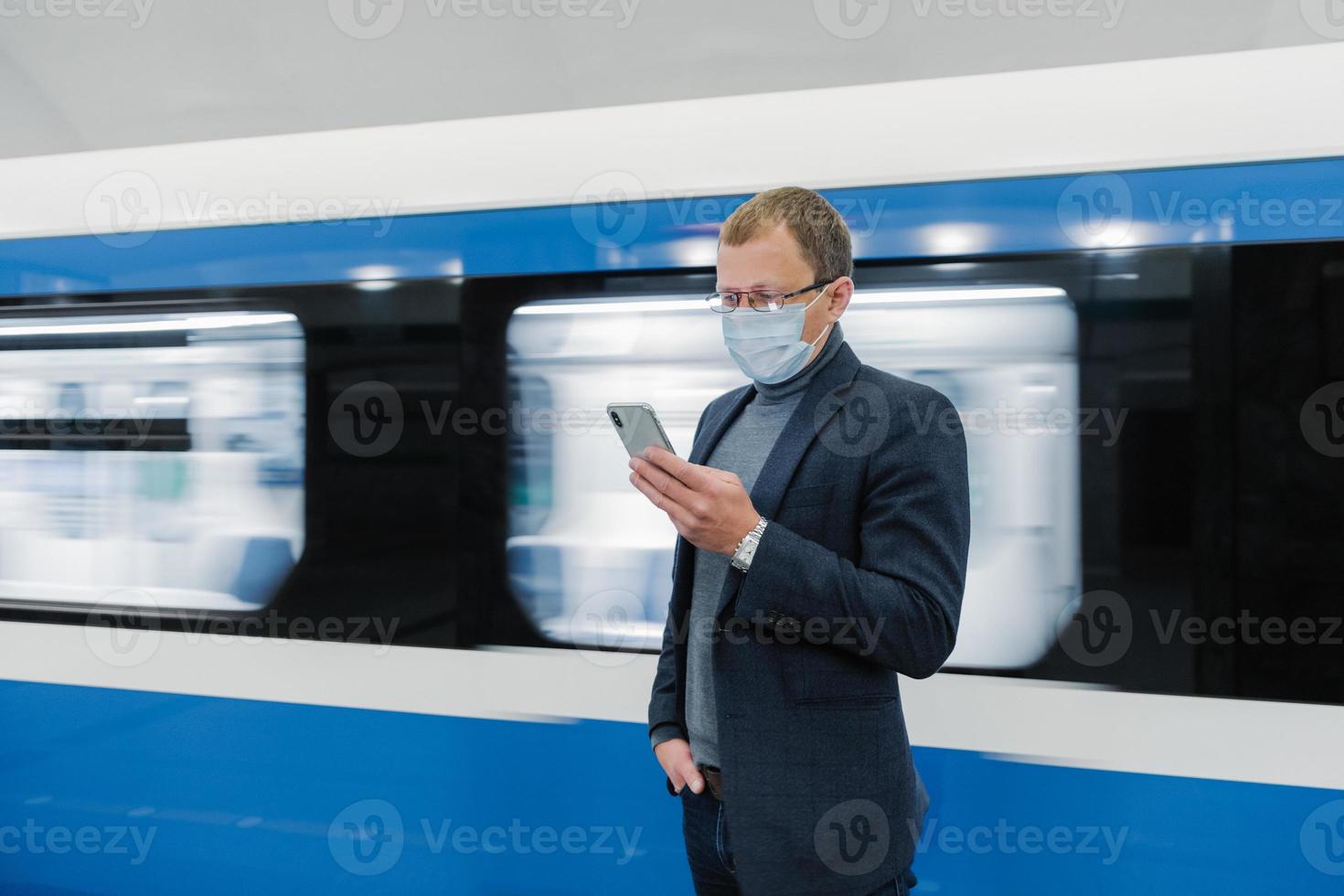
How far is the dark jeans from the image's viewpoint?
1443 millimetres

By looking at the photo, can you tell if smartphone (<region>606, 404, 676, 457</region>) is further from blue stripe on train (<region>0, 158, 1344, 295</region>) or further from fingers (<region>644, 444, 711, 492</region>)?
blue stripe on train (<region>0, 158, 1344, 295</region>)

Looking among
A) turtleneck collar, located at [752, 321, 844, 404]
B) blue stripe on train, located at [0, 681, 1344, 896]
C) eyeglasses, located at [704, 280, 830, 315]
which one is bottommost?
blue stripe on train, located at [0, 681, 1344, 896]

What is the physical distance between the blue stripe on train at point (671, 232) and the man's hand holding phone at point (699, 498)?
1081 mm

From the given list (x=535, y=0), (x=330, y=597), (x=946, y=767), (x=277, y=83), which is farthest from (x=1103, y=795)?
(x=277, y=83)

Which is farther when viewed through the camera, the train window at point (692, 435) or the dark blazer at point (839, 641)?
the train window at point (692, 435)

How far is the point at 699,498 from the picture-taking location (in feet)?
4.14

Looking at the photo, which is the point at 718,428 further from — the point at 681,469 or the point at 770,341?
the point at 681,469

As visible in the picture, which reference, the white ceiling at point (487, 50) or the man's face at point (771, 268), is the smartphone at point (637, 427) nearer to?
the man's face at point (771, 268)

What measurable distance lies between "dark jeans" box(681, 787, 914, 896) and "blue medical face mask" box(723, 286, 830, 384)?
70 centimetres

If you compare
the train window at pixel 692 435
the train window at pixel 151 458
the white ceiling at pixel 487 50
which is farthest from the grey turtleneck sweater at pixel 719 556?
the white ceiling at pixel 487 50

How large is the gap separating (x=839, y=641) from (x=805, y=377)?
428 mm

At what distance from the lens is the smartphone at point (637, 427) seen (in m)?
1.35

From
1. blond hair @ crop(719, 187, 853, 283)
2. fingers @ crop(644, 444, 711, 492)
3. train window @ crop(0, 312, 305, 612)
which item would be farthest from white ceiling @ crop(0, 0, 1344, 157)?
fingers @ crop(644, 444, 711, 492)

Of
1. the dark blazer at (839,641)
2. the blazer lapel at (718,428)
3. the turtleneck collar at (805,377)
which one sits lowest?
the dark blazer at (839,641)
